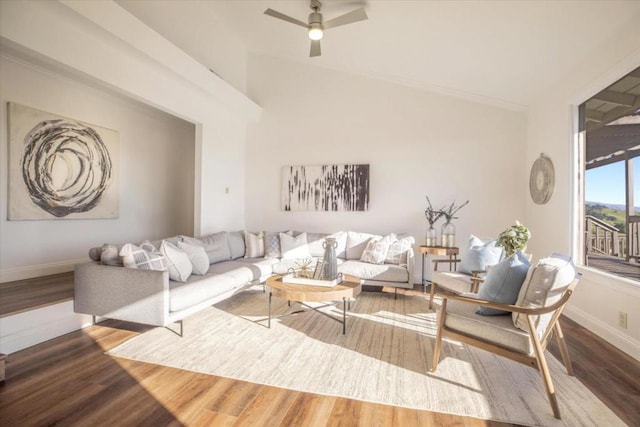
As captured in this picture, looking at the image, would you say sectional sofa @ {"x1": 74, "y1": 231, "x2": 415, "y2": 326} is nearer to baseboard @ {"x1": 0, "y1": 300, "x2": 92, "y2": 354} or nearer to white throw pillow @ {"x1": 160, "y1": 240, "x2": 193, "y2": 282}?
white throw pillow @ {"x1": 160, "y1": 240, "x2": 193, "y2": 282}

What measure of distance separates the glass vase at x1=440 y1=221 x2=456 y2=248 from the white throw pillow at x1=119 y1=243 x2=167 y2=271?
3.71m

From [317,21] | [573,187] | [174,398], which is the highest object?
[317,21]

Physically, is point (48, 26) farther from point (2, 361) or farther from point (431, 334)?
point (431, 334)

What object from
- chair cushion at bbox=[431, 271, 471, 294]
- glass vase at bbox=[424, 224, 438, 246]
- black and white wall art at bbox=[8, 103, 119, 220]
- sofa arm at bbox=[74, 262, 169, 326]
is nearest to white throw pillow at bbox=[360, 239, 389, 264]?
glass vase at bbox=[424, 224, 438, 246]

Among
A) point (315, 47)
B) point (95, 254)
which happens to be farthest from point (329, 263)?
point (315, 47)

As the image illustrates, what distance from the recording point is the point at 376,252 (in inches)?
182

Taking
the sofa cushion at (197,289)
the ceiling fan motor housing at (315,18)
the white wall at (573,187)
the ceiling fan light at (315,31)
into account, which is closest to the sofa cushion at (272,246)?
the sofa cushion at (197,289)

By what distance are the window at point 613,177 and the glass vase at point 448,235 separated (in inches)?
60.0

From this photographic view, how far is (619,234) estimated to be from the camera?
302 centimetres

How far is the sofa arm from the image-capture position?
9.10 ft

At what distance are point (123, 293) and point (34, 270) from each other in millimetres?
2317

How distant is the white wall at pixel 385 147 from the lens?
5043 millimetres

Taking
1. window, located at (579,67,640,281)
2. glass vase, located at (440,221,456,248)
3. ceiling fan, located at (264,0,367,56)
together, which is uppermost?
ceiling fan, located at (264,0,367,56)

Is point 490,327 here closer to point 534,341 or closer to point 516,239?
point 534,341
